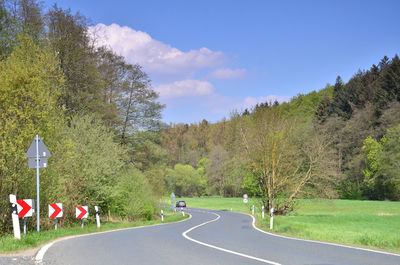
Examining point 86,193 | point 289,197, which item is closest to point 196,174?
point 289,197

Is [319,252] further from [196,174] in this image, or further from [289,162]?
[196,174]

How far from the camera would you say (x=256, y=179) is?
107 feet

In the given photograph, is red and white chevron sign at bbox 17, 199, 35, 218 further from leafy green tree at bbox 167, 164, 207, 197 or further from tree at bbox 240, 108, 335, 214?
leafy green tree at bbox 167, 164, 207, 197

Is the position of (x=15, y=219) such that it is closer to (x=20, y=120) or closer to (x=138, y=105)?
(x=20, y=120)

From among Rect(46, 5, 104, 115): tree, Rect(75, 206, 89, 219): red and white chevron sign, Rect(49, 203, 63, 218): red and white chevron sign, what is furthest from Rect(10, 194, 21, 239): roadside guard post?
Rect(46, 5, 104, 115): tree

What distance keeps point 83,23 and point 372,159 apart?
53608mm

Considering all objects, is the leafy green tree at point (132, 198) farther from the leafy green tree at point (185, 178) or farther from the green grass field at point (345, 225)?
the leafy green tree at point (185, 178)

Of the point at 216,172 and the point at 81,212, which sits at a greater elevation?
the point at 216,172

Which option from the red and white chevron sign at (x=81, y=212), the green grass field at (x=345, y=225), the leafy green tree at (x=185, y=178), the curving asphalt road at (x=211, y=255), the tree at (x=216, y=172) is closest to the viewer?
the curving asphalt road at (x=211, y=255)

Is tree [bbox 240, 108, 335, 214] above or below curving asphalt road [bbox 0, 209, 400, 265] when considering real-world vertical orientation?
above

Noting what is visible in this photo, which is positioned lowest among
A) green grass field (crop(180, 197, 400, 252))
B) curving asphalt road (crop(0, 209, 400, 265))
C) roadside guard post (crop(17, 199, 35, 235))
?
green grass field (crop(180, 197, 400, 252))

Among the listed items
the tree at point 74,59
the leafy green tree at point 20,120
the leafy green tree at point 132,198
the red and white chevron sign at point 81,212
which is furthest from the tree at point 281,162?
the leafy green tree at point 20,120

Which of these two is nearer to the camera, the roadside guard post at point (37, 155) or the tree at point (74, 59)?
the roadside guard post at point (37, 155)

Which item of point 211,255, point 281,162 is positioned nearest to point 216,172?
point 281,162
